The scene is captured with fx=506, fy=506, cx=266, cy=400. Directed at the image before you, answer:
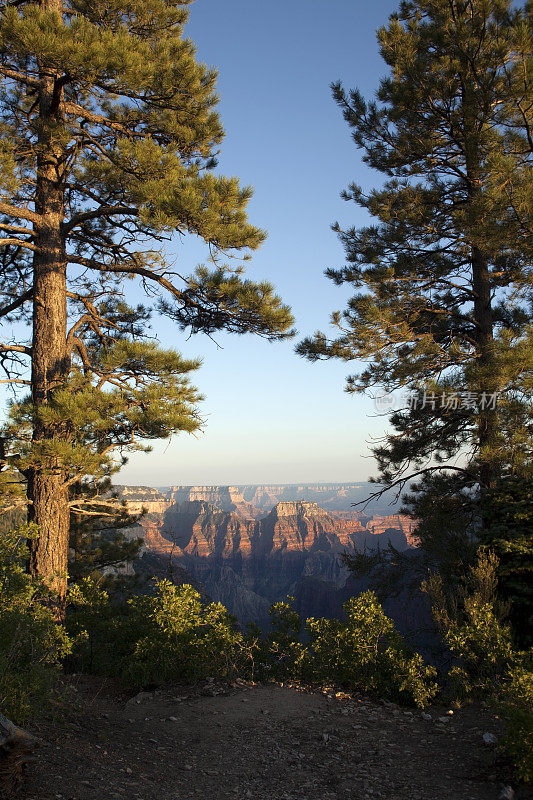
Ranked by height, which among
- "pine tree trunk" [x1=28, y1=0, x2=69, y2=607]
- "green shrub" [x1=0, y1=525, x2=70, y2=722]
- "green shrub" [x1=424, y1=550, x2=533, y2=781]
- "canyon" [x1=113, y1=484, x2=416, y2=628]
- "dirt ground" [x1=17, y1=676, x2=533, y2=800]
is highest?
"pine tree trunk" [x1=28, y1=0, x2=69, y2=607]

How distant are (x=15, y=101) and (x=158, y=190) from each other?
3825 mm

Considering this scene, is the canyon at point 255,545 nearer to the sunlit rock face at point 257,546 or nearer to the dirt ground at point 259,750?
the sunlit rock face at point 257,546

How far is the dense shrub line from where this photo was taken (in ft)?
16.1

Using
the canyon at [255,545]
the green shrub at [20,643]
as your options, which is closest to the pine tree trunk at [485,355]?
the green shrub at [20,643]

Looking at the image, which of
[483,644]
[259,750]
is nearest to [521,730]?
[483,644]

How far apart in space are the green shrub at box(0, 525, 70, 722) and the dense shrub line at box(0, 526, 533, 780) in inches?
0.8

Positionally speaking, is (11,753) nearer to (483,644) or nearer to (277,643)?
(277,643)

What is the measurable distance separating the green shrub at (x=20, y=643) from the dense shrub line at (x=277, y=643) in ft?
0.07

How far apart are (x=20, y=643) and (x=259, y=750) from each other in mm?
2191

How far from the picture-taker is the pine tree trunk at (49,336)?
6.52 m

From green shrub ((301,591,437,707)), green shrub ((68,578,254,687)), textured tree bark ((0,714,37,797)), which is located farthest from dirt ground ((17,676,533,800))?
green shrub ((68,578,254,687))

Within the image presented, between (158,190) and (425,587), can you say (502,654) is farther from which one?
(158,190)

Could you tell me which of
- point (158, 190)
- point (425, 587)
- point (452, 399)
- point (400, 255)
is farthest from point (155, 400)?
point (400, 255)

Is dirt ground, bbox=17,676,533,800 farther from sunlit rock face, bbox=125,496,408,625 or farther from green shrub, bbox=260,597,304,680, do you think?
sunlit rock face, bbox=125,496,408,625
